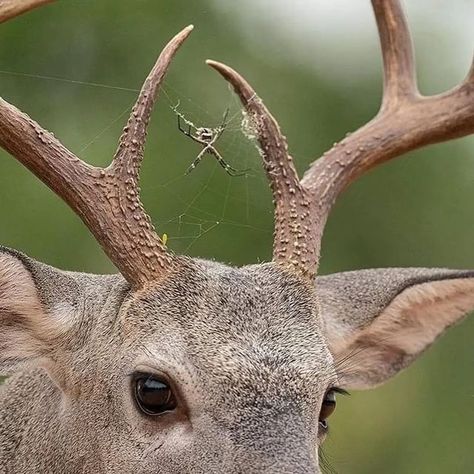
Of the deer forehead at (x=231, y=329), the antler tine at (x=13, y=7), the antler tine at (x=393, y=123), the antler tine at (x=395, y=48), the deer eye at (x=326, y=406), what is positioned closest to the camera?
the deer forehead at (x=231, y=329)

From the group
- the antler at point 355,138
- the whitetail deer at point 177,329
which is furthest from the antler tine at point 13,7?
the antler at point 355,138

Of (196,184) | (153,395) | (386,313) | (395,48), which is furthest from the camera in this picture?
(196,184)

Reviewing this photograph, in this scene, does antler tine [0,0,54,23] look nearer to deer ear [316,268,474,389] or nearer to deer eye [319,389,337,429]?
deer ear [316,268,474,389]

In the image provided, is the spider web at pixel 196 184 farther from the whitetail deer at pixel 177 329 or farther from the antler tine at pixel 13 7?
the antler tine at pixel 13 7

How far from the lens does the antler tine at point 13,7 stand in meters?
6.11

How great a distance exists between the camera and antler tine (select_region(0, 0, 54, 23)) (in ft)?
20.0

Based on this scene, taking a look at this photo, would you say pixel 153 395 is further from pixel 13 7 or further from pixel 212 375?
pixel 13 7

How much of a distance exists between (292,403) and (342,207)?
1295cm

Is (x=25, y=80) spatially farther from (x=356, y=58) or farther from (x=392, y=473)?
(x=356, y=58)

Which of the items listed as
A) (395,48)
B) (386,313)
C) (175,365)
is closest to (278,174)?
(386,313)

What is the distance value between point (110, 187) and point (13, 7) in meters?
0.98

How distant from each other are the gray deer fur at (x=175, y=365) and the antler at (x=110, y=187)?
0.15 meters

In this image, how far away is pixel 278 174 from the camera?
20.4 feet

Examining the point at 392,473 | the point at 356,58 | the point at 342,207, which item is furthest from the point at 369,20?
the point at 392,473
